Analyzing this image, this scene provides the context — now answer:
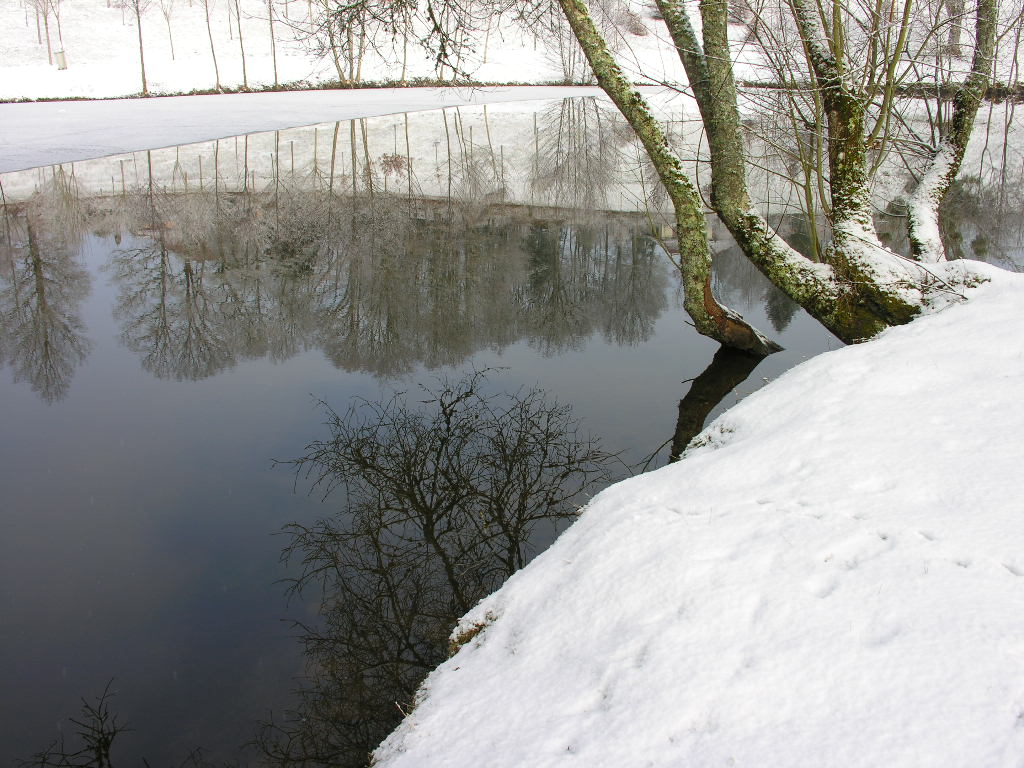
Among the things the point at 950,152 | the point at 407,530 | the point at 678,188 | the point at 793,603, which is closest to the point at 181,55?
the point at 678,188

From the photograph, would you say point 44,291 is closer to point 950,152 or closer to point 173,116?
point 950,152

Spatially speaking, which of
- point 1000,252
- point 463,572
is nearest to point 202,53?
Answer: point 1000,252

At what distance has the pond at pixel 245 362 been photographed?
4.19 m

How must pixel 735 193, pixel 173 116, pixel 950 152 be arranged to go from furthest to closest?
1. pixel 173 116
2. pixel 950 152
3. pixel 735 193

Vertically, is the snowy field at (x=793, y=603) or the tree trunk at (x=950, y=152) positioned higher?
the tree trunk at (x=950, y=152)

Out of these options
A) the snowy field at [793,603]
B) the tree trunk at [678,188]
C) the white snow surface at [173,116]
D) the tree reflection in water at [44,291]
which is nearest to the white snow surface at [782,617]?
the snowy field at [793,603]

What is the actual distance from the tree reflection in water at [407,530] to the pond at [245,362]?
0.17 feet

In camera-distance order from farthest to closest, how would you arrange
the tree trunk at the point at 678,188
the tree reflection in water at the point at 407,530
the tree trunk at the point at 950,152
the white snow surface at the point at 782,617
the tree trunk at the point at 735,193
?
the tree trunk at the point at 950,152, the tree trunk at the point at 678,188, the tree trunk at the point at 735,193, the tree reflection in water at the point at 407,530, the white snow surface at the point at 782,617

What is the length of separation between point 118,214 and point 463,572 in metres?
11.6

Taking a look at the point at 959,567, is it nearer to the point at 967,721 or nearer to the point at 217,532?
the point at 967,721

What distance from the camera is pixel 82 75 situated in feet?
124

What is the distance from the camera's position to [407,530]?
5.49m

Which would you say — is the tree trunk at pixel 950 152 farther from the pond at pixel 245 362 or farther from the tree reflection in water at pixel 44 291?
the tree reflection in water at pixel 44 291

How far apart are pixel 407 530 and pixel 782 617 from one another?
3.13 m
